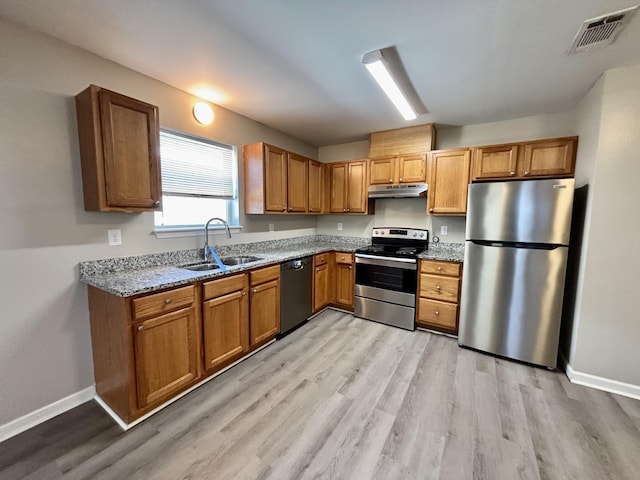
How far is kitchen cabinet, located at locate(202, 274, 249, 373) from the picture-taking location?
7.00 feet

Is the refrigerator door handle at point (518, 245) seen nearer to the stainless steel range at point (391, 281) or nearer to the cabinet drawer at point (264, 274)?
the stainless steel range at point (391, 281)

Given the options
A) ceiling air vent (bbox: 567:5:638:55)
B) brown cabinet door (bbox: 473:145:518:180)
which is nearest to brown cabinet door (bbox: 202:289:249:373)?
brown cabinet door (bbox: 473:145:518:180)

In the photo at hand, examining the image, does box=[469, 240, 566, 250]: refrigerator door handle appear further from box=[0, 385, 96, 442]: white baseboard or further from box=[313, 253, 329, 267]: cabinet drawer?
box=[0, 385, 96, 442]: white baseboard

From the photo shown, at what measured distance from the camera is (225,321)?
7.48ft

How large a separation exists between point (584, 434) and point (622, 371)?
867mm

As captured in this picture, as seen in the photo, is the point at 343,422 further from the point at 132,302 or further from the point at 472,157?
the point at 472,157

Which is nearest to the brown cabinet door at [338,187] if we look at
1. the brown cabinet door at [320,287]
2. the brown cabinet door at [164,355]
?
the brown cabinet door at [320,287]

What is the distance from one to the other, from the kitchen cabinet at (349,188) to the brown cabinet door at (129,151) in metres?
2.51

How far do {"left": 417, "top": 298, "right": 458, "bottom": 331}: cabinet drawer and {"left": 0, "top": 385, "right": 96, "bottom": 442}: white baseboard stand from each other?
126 inches

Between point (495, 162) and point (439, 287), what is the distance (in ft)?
5.04

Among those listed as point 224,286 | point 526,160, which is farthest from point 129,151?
point 526,160

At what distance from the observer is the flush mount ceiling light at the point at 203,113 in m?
2.61

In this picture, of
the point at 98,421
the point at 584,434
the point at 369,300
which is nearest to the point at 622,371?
the point at 584,434

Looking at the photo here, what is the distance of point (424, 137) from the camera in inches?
132
